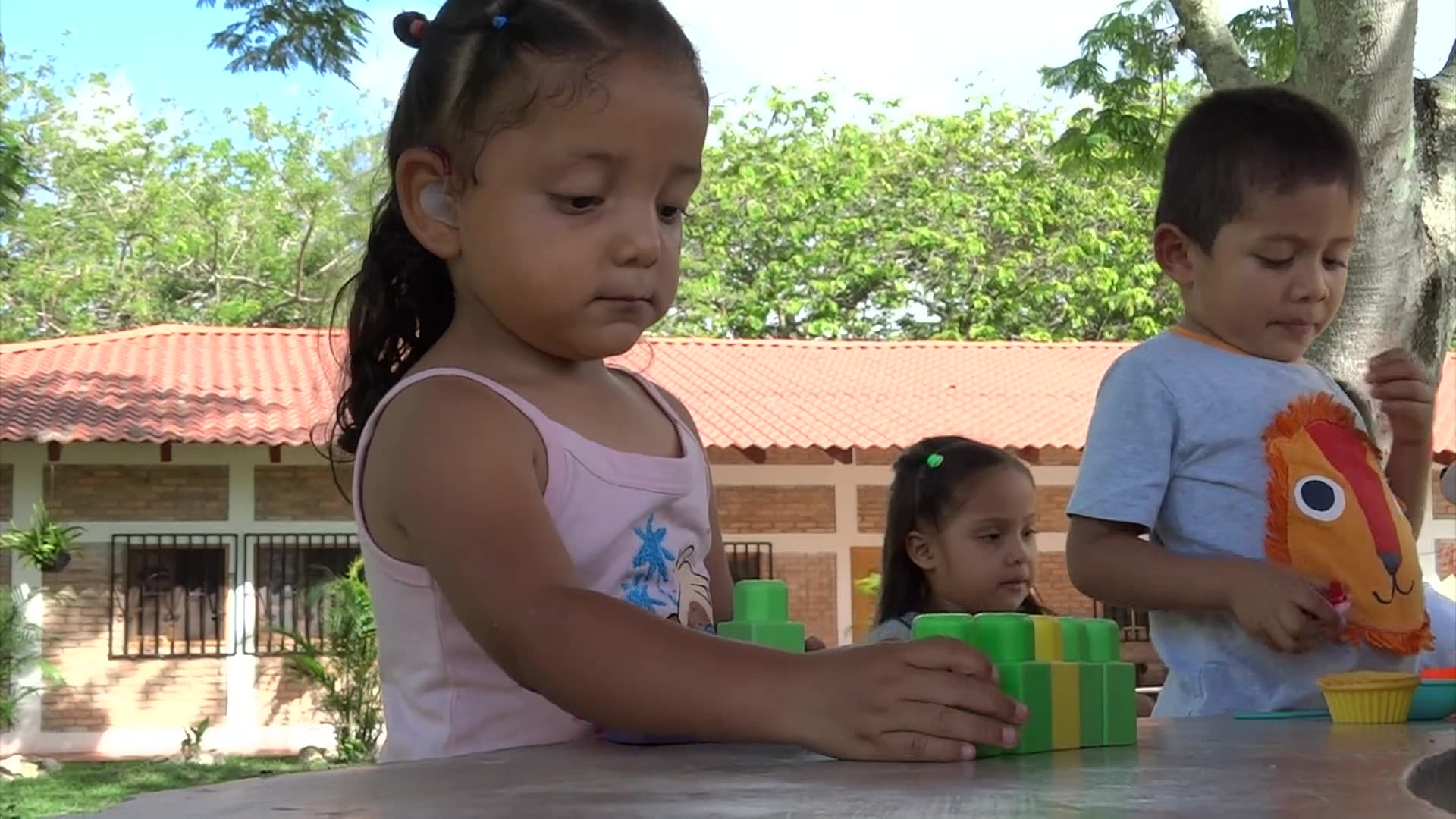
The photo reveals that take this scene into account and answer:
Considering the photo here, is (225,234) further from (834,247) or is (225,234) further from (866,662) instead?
(866,662)

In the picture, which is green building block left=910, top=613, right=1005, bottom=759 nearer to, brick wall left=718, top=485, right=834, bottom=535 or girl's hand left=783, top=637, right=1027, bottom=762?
girl's hand left=783, top=637, right=1027, bottom=762

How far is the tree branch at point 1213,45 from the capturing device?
5402 millimetres

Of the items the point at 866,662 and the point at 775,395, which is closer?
the point at 866,662

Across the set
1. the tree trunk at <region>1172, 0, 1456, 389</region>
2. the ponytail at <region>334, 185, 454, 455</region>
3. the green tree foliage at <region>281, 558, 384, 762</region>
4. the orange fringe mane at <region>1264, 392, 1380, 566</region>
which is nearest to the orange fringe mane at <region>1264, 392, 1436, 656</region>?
the orange fringe mane at <region>1264, 392, 1380, 566</region>

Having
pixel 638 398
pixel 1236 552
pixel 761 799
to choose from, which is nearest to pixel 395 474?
pixel 638 398

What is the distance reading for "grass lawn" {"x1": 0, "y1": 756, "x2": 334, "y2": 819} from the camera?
Result: 1059 centimetres

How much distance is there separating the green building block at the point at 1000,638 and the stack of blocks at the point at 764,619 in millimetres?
184

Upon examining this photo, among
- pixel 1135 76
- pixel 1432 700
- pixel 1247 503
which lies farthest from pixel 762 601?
pixel 1135 76

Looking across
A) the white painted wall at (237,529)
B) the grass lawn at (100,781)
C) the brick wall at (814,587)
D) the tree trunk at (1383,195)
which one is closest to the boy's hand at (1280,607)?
the tree trunk at (1383,195)

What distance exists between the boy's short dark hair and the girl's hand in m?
1.19

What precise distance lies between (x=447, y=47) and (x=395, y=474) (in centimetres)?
40

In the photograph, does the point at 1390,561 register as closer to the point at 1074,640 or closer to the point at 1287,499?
the point at 1287,499

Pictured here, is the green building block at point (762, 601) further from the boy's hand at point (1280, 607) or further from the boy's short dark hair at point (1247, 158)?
the boy's short dark hair at point (1247, 158)

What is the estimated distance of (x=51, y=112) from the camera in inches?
1095
